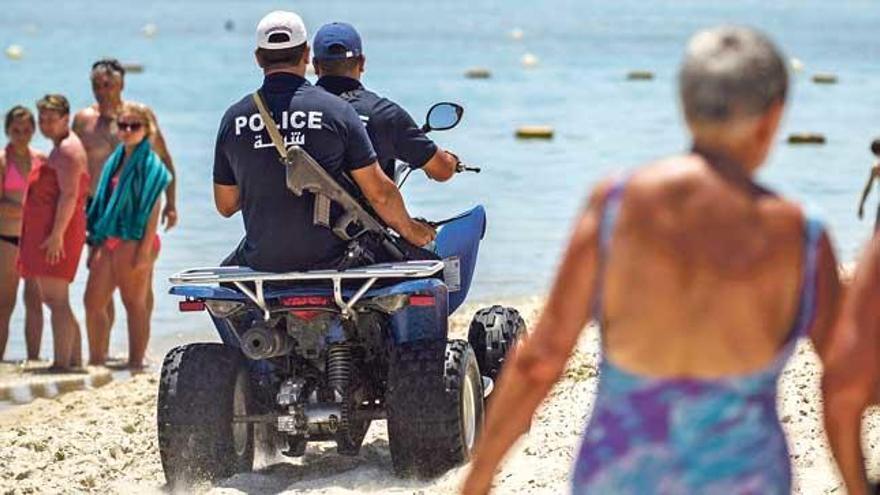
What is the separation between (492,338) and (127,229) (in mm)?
3917

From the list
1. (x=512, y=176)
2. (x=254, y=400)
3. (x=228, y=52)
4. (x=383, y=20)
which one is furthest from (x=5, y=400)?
(x=383, y=20)

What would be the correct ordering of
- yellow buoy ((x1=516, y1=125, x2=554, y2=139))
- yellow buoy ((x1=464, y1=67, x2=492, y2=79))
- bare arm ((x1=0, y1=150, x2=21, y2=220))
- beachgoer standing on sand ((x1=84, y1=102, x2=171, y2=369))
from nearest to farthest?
beachgoer standing on sand ((x1=84, y1=102, x2=171, y2=369)), bare arm ((x1=0, y1=150, x2=21, y2=220)), yellow buoy ((x1=516, y1=125, x2=554, y2=139)), yellow buoy ((x1=464, y1=67, x2=492, y2=79))

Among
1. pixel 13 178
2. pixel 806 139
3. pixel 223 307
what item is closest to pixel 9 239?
pixel 13 178

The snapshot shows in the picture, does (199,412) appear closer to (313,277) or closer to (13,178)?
(313,277)

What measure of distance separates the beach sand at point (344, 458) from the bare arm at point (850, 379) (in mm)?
2701

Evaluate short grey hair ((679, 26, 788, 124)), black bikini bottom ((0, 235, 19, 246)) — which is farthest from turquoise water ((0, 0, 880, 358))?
black bikini bottom ((0, 235, 19, 246))

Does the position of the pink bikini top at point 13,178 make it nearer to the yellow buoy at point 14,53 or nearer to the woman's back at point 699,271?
the woman's back at point 699,271

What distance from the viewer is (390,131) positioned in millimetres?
7348

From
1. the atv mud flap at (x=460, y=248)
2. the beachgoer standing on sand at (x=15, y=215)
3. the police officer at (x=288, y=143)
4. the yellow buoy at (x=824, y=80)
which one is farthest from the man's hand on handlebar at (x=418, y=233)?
the yellow buoy at (x=824, y=80)

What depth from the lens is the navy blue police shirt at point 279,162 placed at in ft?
22.6

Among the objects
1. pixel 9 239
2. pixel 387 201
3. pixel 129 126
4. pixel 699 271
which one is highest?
pixel 699 271

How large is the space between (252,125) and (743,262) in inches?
140

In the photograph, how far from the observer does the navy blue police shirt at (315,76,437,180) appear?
7324 millimetres

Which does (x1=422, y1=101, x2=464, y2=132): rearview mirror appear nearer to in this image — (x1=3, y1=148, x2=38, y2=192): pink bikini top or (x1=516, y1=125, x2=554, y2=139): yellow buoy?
(x1=3, y1=148, x2=38, y2=192): pink bikini top
